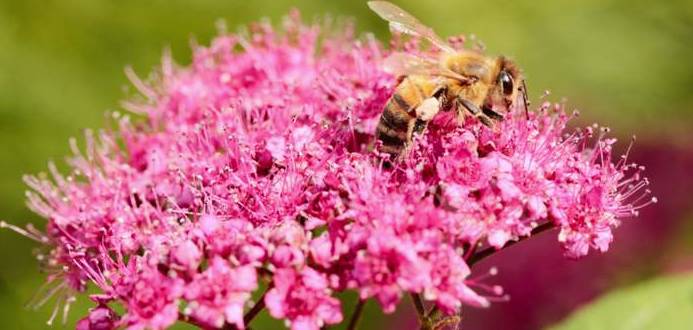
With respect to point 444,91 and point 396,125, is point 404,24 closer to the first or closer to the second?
point 444,91

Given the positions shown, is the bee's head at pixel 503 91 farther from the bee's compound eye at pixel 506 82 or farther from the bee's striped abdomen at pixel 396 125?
the bee's striped abdomen at pixel 396 125

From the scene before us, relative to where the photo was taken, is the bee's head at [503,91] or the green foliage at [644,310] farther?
the green foliage at [644,310]

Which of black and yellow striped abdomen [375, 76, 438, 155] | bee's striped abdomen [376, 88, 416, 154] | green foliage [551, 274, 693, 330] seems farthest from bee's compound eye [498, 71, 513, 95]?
green foliage [551, 274, 693, 330]

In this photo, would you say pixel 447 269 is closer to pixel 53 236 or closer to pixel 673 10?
pixel 53 236

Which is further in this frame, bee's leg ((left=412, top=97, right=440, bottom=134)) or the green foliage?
the green foliage

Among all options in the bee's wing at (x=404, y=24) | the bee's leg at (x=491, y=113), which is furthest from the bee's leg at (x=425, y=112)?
the bee's wing at (x=404, y=24)

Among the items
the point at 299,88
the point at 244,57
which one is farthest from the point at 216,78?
the point at 299,88

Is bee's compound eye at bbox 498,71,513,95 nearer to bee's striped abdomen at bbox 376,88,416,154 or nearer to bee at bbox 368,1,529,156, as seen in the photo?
bee at bbox 368,1,529,156

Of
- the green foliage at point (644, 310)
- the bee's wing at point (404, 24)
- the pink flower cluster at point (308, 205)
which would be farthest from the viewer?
the green foliage at point (644, 310)
